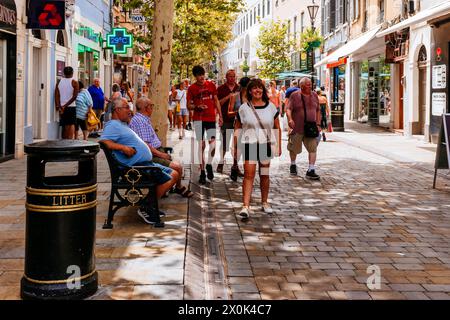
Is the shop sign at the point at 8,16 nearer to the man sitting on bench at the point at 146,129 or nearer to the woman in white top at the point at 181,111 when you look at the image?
the man sitting on bench at the point at 146,129

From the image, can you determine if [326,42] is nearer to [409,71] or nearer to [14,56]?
[409,71]

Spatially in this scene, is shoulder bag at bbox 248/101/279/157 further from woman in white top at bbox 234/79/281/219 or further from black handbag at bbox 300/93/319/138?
black handbag at bbox 300/93/319/138

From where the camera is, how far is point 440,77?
1772 cm

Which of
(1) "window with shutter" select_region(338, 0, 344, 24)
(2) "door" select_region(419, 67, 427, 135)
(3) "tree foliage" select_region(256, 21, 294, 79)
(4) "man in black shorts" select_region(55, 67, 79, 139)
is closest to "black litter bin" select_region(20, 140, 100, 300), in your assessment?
(4) "man in black shorts" select_region(55, 67, 79, 139)

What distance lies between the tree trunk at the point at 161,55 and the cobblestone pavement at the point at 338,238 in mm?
1659

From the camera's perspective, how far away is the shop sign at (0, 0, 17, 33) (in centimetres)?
1193

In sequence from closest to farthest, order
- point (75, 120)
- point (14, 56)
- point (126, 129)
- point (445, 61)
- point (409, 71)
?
point (126, 129)
point (14, 56)
point (75, 120)
point (445, 61)
point (409, 71)

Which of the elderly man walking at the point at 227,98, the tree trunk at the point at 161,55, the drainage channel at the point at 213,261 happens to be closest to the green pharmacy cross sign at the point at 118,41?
the elderly man walking at the point at 227,98

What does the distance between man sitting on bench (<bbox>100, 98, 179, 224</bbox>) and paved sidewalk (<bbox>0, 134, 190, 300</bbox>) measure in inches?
17.8

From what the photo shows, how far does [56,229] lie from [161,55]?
5.25 metres

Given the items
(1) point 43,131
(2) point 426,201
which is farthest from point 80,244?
(1) point 43,131

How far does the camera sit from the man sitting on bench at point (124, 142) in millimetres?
6609

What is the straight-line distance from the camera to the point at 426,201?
8922 mm
